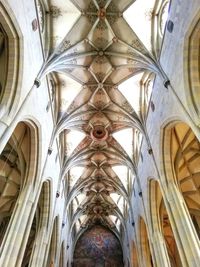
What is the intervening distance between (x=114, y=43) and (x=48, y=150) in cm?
629

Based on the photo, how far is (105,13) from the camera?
11344mm

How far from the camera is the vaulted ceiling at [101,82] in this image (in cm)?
1131

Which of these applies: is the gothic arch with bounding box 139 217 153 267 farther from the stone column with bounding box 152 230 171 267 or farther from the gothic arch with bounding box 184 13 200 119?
the gothic arch with bounding box 184 13 200 119

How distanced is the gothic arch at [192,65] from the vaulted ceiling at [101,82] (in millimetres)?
2293

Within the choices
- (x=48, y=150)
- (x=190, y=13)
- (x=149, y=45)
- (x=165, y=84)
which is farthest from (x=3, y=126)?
(x=149, y=45)

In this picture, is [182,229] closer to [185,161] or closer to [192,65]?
[185,161]

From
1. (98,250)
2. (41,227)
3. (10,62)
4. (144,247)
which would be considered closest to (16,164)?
(41,227)

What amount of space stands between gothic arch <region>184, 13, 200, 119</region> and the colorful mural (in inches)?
767

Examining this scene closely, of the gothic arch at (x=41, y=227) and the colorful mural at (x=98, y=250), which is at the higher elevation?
the colorful mural at (x=98, y=250)

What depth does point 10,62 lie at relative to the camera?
846 centimetres

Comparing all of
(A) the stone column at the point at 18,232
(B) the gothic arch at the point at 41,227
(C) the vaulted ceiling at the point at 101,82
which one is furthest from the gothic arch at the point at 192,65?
(B) the gothic arch at the point at 41,227

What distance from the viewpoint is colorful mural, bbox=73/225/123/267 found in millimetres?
22572

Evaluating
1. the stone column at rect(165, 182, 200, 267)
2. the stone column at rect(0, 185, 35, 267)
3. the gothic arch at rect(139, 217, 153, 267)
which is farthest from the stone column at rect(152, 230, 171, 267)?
the stone column at rect(0, 185, 35, 267)

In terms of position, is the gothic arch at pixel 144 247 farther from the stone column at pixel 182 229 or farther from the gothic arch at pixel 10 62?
the gothic arch at pixel 10 62
